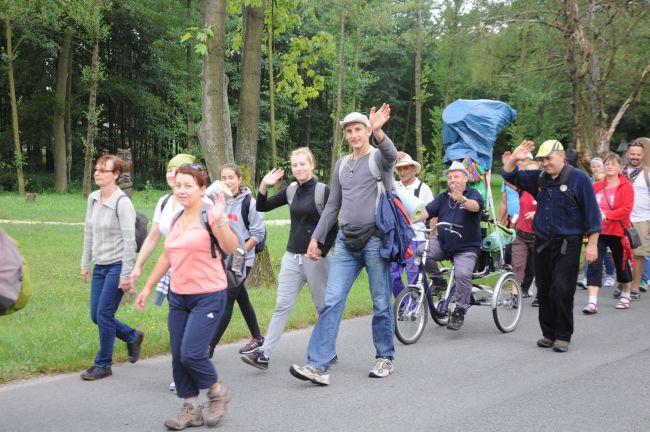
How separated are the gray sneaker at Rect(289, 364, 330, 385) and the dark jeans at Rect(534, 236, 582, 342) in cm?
267

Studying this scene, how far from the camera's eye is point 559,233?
685 centimetres

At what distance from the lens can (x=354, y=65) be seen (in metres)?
46.5

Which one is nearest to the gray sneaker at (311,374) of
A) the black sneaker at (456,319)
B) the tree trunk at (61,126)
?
the black sneaker at (456,319)

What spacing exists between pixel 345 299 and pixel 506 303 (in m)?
2.81

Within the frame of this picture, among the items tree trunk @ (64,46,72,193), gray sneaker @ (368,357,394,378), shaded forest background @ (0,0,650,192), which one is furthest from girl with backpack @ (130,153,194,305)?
tree trunk @ (64,46,72,193)

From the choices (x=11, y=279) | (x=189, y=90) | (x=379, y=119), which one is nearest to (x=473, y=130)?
(x=379, y=119)

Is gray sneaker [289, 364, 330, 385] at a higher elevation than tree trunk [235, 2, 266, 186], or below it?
below

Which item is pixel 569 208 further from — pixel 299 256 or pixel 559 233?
pixel 299 256

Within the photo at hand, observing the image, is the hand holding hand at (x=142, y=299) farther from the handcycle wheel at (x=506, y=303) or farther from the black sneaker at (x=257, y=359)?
the handcycle wheel at (x=506, y=303)

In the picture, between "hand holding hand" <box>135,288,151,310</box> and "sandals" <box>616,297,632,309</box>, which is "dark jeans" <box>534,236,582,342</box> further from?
"hand holding hand" <box>135,288,151,310</box>

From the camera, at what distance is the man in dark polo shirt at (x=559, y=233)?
22.2 feet

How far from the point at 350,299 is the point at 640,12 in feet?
33.6

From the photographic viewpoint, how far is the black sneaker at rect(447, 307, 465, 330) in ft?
23.5

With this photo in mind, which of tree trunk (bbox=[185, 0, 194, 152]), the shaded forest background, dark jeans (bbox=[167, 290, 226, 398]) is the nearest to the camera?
dark jeans (bbox=[167, 290, 226, 398])
